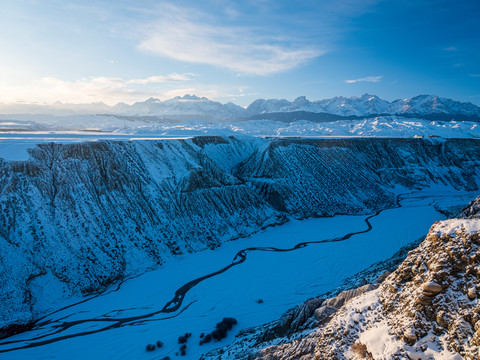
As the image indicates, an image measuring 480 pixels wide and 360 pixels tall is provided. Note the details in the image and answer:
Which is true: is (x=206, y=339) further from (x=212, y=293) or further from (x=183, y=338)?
(x=212, y=293)

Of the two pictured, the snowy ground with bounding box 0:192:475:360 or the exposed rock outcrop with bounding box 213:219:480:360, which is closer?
the exposed rock outcrop with bounding box 213:219:480:360

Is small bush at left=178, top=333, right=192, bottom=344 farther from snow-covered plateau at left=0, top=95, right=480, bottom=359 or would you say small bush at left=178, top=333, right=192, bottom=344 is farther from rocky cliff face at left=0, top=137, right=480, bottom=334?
rocky cliff face at left=0, top=137, right=480, bottom=334

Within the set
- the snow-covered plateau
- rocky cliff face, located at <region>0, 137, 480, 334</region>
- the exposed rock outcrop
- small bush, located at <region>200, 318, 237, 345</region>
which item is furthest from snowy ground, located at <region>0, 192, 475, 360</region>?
the exposed rock outcrop

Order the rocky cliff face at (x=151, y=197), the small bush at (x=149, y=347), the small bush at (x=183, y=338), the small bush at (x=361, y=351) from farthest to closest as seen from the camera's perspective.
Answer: the rocky cliff face at (x=151, y=197) → the small bush at (x=183, y=338) → the small bush at (x=149, y=347) → the small bush at (x=361, y=351)

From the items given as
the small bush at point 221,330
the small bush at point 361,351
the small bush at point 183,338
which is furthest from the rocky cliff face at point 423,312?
the small bush at point 183,338

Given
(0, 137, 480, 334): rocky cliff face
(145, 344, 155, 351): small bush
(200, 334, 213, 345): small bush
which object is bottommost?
(145, 344, 155, 351): small bush

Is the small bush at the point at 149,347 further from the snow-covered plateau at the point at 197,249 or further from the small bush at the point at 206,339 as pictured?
the small bush at the point at 206,339

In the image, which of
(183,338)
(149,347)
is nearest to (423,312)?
(183,338)
